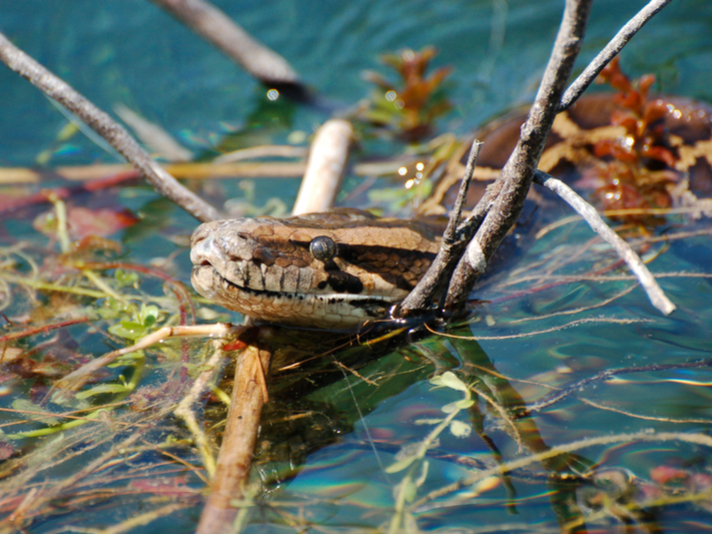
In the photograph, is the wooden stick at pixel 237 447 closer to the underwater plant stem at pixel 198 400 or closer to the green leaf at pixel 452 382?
the underwater plant stem at pixel 198 400

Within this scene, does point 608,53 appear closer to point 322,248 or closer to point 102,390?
point 322,248

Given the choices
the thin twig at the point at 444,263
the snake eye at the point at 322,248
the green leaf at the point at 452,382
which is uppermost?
the snake eye at the point at 322,248

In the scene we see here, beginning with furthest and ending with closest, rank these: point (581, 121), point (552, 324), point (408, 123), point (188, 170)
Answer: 1. point (408, 123)
2. point (188, 170)
3. point (581, 121)
4. point (552, 324)

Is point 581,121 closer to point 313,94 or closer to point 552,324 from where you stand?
point 552,324

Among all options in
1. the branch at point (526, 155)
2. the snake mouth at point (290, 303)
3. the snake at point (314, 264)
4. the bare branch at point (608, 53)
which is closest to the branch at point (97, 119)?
the snake at point (314, 264)

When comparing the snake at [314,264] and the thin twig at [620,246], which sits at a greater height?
the snake at [314,264]

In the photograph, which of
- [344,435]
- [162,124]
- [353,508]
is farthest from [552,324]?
[162,124]
